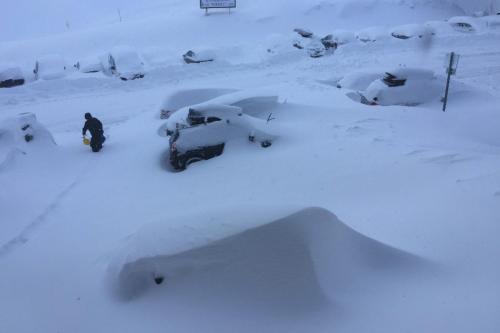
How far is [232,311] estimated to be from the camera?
A: 12.2 feet

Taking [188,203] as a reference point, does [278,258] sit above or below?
above

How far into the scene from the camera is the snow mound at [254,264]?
3783 millimetres

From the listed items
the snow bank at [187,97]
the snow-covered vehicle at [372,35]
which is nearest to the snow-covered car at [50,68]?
the snow bank at [187,97]

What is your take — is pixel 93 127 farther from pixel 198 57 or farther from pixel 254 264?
pixel 198 57

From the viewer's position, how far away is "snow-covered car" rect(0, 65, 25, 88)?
1759cm

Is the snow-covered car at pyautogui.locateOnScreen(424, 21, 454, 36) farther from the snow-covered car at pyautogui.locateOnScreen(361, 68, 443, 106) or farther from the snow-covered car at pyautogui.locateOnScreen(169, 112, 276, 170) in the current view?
the snow-covered car at pyautogui.locateOnScreen(169, 112, 276, 170)

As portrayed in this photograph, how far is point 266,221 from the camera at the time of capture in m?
3.93

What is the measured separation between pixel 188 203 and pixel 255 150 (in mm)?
2648

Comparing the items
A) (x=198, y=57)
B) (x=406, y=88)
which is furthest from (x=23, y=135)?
(x=198, y=57)

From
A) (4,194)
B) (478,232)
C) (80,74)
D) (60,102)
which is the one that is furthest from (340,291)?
(80,74)

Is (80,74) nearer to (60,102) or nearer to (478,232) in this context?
(60,102)

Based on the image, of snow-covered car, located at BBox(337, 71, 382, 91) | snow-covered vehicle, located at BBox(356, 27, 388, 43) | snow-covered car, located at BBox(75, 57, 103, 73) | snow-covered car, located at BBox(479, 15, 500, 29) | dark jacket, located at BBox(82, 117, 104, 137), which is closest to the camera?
dark jacket, located at BBox(82, 117, 104, 137)

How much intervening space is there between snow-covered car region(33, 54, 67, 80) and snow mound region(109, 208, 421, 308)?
17540 millimetres

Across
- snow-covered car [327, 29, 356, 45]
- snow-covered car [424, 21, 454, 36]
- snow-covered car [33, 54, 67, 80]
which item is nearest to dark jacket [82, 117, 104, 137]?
snow-covered car [33, 54, 67, 80]
